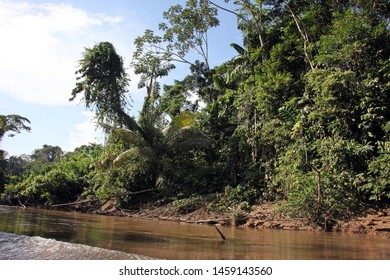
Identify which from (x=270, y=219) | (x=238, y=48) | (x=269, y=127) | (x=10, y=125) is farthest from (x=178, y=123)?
(x=10, y=125)

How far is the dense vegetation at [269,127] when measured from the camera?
9.26 metres

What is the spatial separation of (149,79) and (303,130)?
1349 cm

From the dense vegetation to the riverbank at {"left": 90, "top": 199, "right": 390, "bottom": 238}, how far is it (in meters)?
0.31

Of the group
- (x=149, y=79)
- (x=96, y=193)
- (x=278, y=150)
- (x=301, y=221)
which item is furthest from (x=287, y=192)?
(x=149, y=79)

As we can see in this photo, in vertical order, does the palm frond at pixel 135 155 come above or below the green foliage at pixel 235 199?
above

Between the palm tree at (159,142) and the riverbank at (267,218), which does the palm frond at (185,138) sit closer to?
the palm tree at (159,142)

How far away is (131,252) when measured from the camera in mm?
4051

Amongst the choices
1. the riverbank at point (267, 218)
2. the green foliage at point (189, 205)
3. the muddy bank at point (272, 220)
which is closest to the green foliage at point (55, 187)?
the riverbank at point (267, 218)

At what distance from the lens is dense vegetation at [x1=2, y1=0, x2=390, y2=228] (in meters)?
9.26

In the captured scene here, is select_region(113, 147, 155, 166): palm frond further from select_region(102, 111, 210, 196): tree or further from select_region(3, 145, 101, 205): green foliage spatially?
select_region(3, 145, 101, 205): green foliage

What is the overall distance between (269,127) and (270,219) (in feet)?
14.0

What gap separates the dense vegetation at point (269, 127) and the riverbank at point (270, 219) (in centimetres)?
31

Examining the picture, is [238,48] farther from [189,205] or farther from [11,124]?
[11,124]

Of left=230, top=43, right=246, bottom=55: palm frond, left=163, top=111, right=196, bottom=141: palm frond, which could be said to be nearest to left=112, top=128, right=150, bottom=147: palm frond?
left=163, top=111, right=196, bottom=141: palm frond
